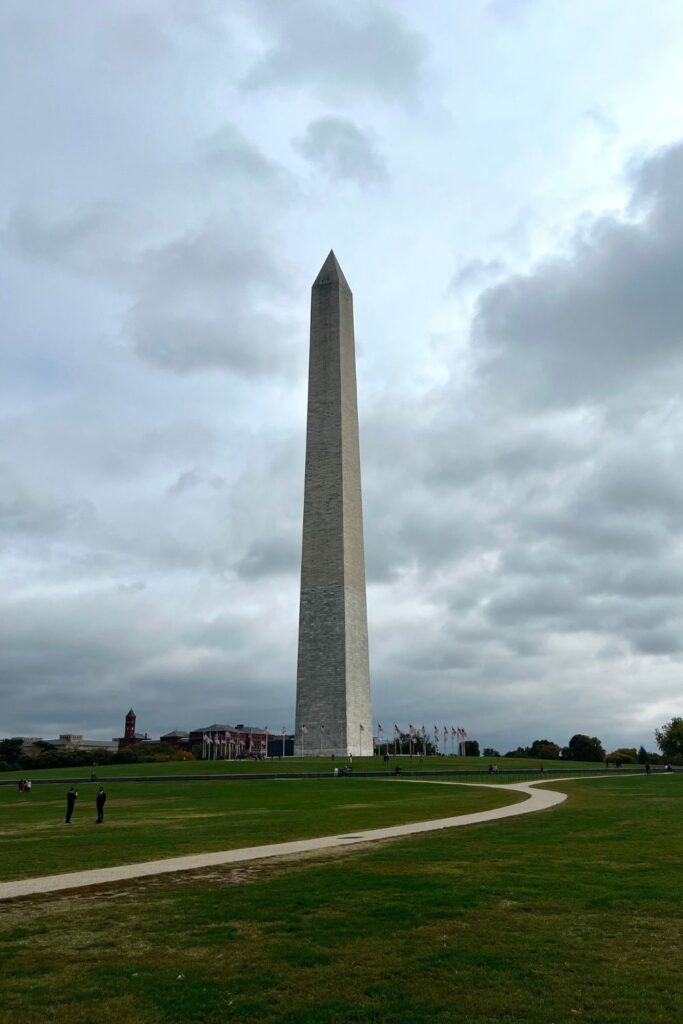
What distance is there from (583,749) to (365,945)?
338 feet

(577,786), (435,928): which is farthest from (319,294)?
(435,928)

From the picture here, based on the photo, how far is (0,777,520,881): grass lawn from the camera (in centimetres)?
1841

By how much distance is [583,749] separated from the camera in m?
106

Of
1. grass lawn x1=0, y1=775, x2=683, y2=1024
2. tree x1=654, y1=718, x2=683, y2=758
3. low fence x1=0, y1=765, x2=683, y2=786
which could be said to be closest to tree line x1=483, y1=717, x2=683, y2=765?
tree x1=654, y1=718, x2=683, y2=758

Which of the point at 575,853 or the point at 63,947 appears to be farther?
the point at 575,853

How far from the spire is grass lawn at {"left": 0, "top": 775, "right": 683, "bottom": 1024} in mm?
66299

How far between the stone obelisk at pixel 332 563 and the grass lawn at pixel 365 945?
5333 cm

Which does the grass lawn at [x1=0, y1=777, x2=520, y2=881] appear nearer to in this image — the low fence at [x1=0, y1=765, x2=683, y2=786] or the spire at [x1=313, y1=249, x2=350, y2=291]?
the low fence at [x1=0, y1=765, x2=683, y2=786]

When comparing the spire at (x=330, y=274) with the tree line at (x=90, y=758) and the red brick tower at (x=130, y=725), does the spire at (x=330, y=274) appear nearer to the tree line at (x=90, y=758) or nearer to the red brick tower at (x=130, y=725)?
the tree line at (x=90, y=758)

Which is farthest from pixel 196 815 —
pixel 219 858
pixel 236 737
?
pixel 236 737

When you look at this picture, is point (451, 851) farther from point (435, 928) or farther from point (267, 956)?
point (267, 956)

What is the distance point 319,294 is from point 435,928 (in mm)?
70685

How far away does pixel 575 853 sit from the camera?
16516mm

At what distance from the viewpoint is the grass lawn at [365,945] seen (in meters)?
7.86
